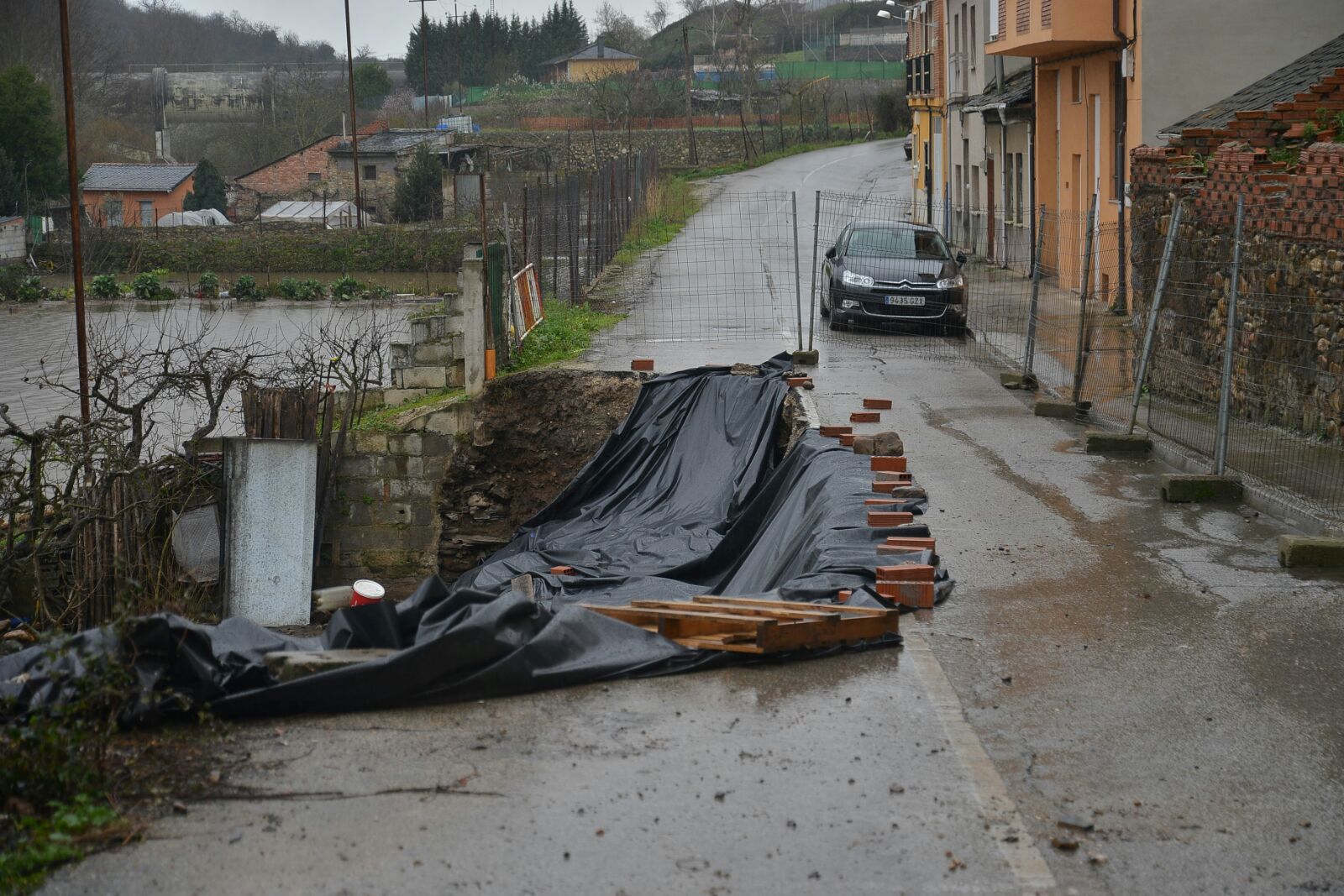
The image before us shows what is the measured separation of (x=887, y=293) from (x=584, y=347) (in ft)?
16.2

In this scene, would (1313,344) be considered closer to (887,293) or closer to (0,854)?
(887,293)

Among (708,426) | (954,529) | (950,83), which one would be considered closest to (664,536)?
(708,426)

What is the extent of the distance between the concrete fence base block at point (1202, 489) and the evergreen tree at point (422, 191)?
51.4 m

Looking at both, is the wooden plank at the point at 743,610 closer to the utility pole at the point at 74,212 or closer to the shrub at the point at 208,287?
the utility pole at the point at 74,212

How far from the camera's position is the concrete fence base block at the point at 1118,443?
37.9 ft

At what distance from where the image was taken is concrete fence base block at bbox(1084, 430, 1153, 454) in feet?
37.9

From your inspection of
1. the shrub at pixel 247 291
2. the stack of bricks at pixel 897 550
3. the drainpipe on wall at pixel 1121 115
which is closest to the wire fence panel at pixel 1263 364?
the stack of bricks at pixel 897 550

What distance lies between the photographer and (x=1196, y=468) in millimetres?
10602

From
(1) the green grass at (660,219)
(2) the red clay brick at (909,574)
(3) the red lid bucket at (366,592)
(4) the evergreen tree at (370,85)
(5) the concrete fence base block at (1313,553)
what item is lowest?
(3) the red lid bucket at (366,592)

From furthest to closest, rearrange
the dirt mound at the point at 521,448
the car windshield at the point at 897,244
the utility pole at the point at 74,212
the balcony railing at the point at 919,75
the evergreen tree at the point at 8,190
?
the evergreen tree at the point at 8,190, the balcony railing at the point at 919,75, the car windshield at the point at 897,244, the dirt mound at the point at 521,448, the utility pole at the point at 74,212

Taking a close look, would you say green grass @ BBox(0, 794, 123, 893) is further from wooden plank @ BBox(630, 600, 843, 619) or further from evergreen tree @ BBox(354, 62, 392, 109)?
evergreen tree @ BBox(354, 62, 392, 109)

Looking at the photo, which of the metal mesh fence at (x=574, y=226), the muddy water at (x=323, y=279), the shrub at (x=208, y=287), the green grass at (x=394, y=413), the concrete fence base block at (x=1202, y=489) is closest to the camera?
the concrete fence base block at (x=1202, y=489)

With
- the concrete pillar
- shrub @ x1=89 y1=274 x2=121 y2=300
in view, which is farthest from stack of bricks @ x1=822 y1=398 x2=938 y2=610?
shrub @ x1=89 y1=274 x2=121 y2=300

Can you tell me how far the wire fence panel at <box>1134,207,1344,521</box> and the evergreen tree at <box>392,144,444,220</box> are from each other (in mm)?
→ 48272
